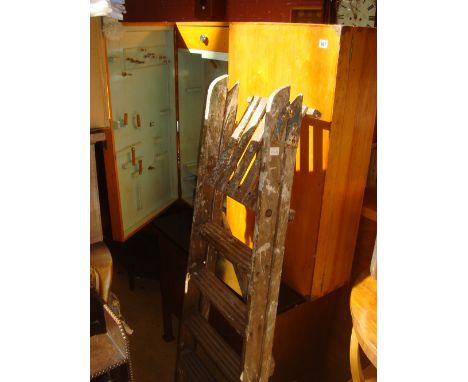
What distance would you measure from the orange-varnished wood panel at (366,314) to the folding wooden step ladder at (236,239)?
0.89ft

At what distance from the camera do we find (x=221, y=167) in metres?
1.43

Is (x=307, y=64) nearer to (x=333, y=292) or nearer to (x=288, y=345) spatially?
(x=333, y=292)

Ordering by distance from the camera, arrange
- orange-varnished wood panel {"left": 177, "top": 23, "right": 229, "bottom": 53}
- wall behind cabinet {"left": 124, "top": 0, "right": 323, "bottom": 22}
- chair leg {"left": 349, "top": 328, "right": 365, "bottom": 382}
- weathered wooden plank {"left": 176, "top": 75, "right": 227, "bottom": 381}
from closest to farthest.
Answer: chair leg {"left": 349, "top": 328, "right": 365, "bottom": 382} → weathered wooden plank {"left": 176, "top": 75, "right": 227, "bottom": 381} → orange-varnished wood panel {"left": 177, "top": 23, "right": 229, "bottom": 53} → wall behind cabinet {"left": 124, "top": 0, "right": 323, "bottom": 22}

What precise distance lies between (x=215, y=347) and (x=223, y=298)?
232 millimetres

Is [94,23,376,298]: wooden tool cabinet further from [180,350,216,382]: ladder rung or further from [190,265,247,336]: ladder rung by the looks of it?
[180,350,216,382]: ladder rung

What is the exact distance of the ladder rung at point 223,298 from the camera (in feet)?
4.50

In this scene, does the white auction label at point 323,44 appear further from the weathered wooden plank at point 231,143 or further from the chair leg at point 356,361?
the chair leg at point 356,361

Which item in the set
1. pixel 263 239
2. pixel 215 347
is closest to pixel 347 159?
pixel 263 239

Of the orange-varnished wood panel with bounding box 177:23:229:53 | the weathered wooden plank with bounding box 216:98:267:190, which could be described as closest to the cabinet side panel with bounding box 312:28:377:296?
the weathered wooden plank with bounding box 216:98:267:190

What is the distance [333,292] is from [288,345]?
31 cm

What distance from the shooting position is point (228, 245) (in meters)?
1.46

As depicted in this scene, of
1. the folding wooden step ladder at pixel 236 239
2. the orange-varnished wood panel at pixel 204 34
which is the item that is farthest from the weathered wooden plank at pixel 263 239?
the orange-varnished wood panel at pixel 204 34

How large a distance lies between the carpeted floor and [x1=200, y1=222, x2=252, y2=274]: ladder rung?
3.50 feet

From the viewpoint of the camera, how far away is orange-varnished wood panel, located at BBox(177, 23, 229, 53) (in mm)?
1755
